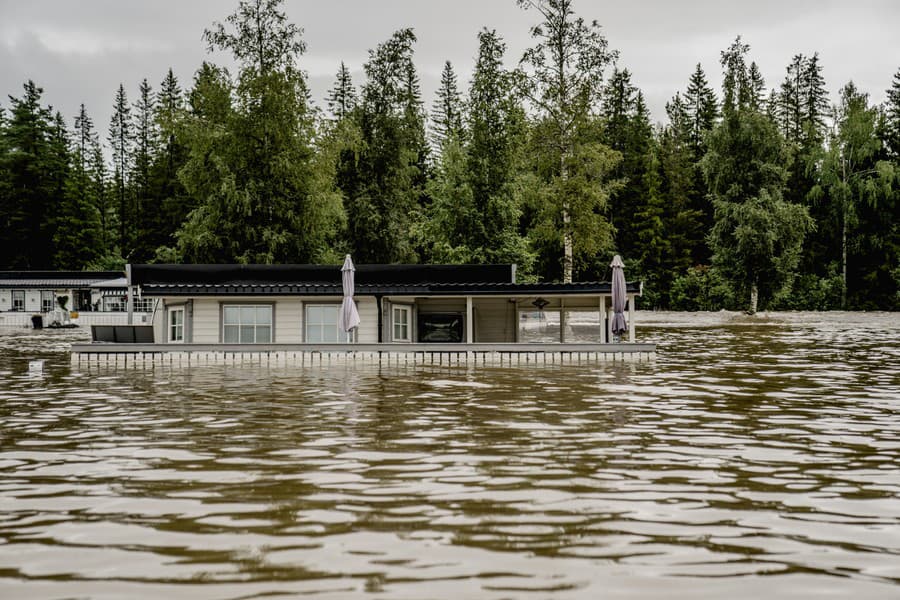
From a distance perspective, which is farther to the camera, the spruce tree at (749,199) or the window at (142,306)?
the window at (142,306)

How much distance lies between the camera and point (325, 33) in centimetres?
4747

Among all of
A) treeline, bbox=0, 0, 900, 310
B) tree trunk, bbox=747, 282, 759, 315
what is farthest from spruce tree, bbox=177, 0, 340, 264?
tree trunk, bbox=747, 282, 759, 315

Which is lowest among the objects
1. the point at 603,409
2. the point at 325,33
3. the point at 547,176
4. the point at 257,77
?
the point at 603,409

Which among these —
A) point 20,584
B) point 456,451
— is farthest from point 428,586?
point 456,451

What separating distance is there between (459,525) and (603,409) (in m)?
7.79

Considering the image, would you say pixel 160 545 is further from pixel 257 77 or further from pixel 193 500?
pixel 257 77

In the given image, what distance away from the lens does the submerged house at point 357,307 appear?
2512 centimetres

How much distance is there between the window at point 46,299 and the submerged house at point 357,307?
38.1 meters

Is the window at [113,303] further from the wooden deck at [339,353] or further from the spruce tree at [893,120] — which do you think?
the spruce tree at [893,120]

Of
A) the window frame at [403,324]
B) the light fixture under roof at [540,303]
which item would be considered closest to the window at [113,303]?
the window frame at [403,324]

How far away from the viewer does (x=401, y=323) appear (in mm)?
28672

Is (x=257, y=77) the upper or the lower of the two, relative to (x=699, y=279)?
upper

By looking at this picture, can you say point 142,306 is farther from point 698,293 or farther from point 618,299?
point 618,299

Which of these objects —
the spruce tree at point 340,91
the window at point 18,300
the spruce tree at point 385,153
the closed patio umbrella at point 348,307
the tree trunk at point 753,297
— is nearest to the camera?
the closed patio umbrella at point 348,307
